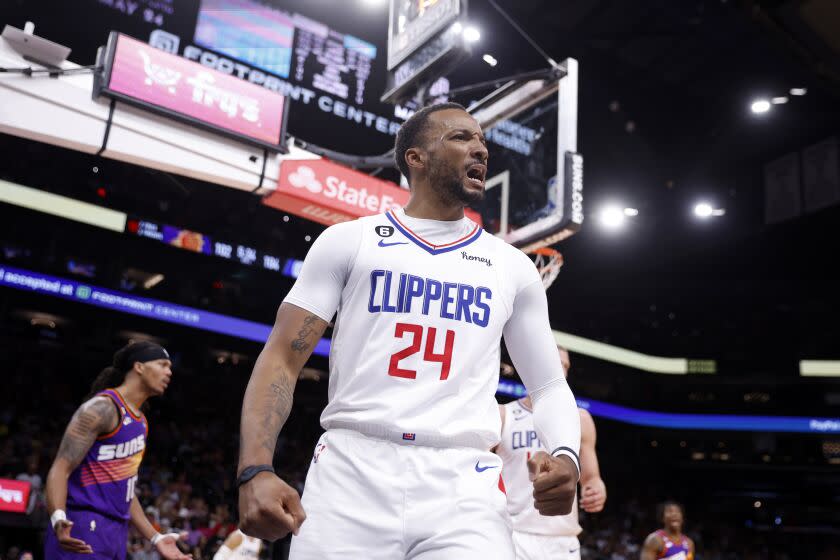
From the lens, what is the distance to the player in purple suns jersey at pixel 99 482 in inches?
172

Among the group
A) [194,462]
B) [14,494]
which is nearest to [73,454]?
[14,494]

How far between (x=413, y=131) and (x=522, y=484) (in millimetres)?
3203

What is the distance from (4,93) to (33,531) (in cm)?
854

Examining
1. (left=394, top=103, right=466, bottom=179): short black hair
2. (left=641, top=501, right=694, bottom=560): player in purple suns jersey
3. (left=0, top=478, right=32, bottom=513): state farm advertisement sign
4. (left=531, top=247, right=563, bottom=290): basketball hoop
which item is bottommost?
(left=0, top=478, right=32, bottom=513): state farm advertisement sign

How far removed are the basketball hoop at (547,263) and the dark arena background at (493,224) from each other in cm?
31

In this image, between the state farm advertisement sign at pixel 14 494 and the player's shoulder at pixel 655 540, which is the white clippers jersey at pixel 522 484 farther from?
the state farm advertisement sign at pixel 14 494

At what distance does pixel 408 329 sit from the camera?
7.70 ft

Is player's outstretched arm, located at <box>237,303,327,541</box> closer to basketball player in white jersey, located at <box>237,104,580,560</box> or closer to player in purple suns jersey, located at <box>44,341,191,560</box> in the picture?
basketball player in white jersey, located at <box>237,104,580,560</box>

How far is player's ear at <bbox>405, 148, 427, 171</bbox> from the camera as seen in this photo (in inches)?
107

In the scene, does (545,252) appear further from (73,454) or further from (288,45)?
(288,45)

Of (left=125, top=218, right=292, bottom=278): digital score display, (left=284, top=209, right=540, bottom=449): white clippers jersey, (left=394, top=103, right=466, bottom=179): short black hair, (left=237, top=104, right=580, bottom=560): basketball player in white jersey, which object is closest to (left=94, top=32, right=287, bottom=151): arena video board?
(left=394, top=103, right=466, bottom=179): short black hair

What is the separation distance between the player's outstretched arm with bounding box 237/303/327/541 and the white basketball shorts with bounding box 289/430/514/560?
18cm

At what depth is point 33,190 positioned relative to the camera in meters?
17.7

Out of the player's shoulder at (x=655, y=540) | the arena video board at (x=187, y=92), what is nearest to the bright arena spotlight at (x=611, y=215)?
the player's shoulder at (x=655, y=540)
